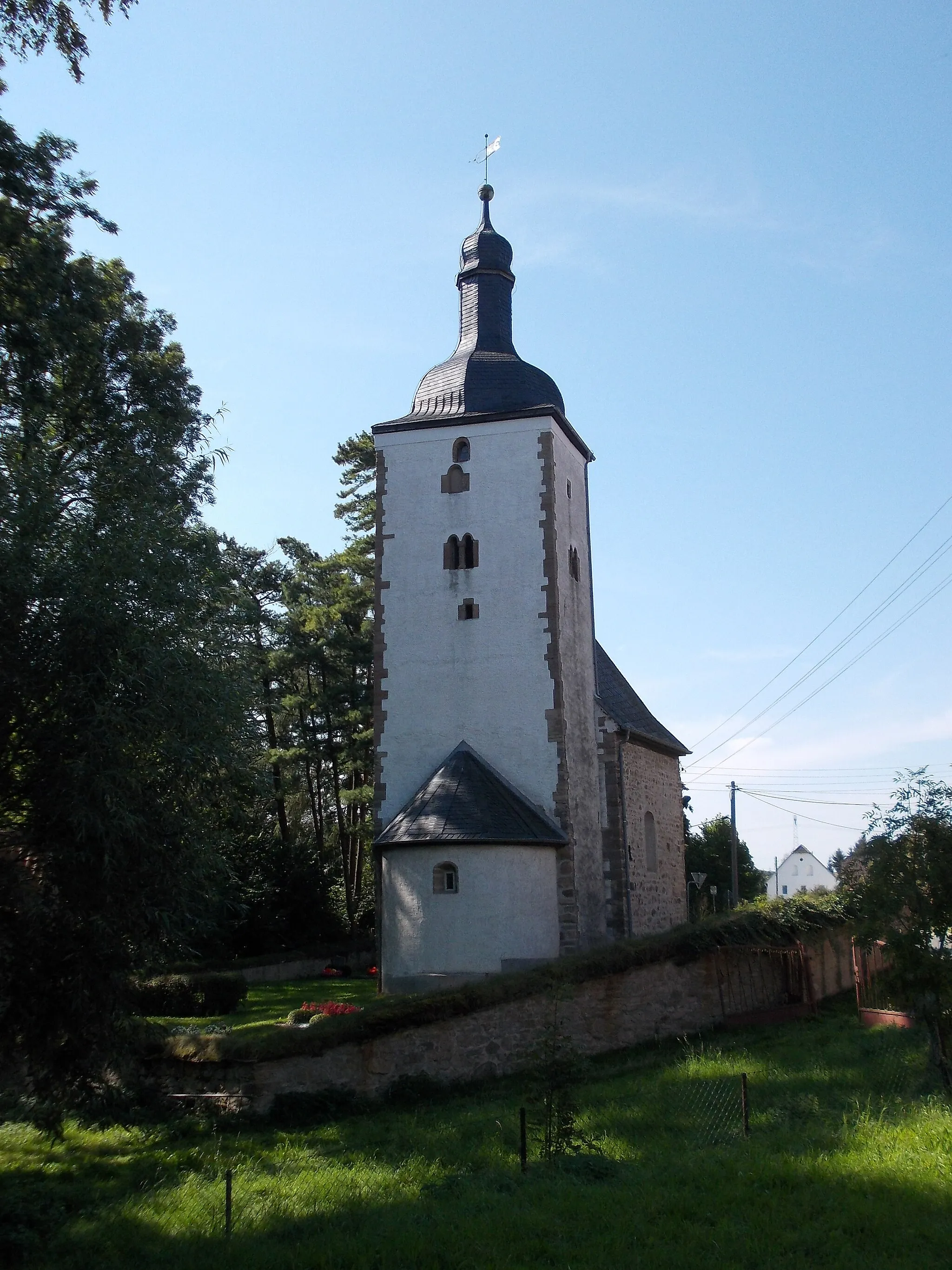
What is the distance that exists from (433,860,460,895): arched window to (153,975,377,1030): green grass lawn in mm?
2119

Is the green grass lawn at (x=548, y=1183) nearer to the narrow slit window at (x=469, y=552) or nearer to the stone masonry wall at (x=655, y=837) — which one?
the stone masonry wall at (x=655, y=837)

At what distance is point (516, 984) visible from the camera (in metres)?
16.8

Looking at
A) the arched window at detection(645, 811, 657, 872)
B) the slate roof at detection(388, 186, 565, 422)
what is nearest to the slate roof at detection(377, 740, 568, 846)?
the arched window at detection(645, 811, 657, 872)

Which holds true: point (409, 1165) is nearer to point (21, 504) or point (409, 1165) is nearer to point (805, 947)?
point (21, 504)

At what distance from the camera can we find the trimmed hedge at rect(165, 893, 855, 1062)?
15.2m

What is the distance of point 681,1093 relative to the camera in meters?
13.8

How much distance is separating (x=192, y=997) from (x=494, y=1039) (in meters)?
7.49

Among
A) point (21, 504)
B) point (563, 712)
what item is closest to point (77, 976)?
point (21, 504)

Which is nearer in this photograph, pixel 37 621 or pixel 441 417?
pixel 37 621

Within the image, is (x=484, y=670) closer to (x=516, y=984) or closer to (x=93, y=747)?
(x=516, y=984)

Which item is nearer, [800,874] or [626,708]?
[626,708]

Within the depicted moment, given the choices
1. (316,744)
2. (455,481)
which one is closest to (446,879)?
(455,481)

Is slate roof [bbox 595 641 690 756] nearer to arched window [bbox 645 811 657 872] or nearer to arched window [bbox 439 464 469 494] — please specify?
arched window [bbox 645 811 657 872]

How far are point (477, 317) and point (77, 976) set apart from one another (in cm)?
1817
